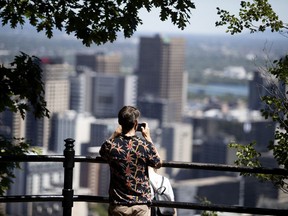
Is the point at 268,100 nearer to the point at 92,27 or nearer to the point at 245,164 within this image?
the point at 245,164

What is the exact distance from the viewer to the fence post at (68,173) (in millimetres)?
5289

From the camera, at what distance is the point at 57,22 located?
5168 mm

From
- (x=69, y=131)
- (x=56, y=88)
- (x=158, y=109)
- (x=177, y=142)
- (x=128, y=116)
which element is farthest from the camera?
(x=158, y=109)

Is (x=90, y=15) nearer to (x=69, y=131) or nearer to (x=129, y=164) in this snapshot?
(x=129, y=164)

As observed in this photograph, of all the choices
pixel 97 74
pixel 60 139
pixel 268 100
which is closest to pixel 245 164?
pixel 268 100

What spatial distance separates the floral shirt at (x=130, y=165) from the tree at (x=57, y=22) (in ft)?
2.11

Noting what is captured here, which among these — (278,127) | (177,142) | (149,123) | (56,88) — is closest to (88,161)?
(278,127)

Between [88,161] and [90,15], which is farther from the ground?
[90,15]

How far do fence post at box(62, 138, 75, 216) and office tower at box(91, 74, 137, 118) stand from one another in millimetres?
168616

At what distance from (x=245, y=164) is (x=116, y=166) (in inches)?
49.6

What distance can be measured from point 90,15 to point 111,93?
179m

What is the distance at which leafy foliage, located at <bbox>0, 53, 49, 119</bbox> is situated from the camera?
16.1ft

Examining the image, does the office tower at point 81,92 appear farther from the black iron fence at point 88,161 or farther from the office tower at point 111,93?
the black iron fence at point 88,161

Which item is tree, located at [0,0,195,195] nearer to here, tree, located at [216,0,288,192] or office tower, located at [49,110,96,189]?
tree, located at [216,0,288,192]
